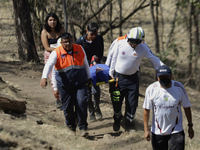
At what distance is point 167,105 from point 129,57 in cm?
180

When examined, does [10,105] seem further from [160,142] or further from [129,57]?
[160,142]

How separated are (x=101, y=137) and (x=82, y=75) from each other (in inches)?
58.9

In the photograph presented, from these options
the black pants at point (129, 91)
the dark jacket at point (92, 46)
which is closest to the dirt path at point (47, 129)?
the black pants at point (129, 91)

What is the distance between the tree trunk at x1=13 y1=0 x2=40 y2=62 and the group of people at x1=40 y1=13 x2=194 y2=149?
476 cm

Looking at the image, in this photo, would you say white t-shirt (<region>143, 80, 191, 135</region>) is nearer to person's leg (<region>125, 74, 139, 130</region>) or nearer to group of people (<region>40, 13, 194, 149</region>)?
group of people (<region>40, 13, 194, 149</region>)

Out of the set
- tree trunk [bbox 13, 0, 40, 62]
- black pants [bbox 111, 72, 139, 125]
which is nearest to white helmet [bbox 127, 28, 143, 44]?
black pants [bbox 111, 72, 139, 125]

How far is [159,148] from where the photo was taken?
12.5 ft

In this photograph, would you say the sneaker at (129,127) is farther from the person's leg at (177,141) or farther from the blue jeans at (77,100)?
the person's leg at (177,141)

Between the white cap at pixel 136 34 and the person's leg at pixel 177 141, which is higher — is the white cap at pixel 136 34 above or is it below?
above

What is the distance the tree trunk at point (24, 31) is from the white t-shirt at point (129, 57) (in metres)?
6.42

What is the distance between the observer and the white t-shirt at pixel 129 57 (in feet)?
16.9

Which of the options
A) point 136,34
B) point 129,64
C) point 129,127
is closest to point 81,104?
point 129,64

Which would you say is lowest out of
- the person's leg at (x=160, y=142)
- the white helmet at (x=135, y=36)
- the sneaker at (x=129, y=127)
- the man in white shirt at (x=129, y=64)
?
the sneaker at (x=129, y=127)

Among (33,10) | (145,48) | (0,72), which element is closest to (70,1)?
(33,10)
